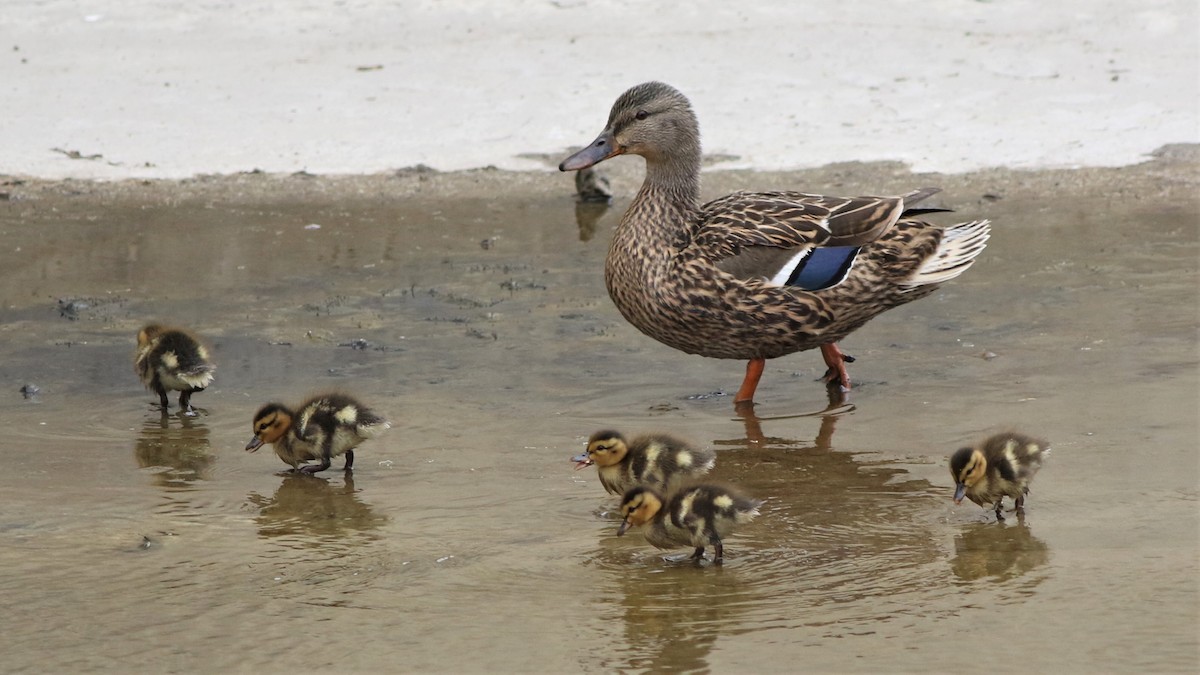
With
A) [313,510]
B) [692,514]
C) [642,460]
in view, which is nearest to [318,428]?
[313,510]

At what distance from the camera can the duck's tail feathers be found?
21.7 feet

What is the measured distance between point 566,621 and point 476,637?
250 millimetres

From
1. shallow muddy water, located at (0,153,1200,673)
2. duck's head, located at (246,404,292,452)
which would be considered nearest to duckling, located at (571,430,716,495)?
shallow muddy water, located at (0,153,1200,673)

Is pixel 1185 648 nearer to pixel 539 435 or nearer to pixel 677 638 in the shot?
pixel 677 638

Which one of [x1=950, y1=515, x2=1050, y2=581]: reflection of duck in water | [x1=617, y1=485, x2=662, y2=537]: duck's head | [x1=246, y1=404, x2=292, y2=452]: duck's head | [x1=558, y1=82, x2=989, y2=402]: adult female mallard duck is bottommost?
[x1=950, y1=515, x2=1050, y2=581]: reflection of duck in water

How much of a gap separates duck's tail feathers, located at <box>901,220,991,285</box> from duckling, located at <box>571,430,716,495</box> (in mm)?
1651

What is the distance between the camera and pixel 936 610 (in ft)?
13.6

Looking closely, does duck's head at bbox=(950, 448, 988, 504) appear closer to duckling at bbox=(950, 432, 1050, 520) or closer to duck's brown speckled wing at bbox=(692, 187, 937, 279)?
duckling at bbox=(950, 432, 1050, 520)

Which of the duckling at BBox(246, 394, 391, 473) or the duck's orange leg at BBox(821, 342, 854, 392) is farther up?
the duck's orange leg at BBox(821, 342, 854, 392)

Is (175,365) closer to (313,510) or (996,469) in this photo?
(313,510)

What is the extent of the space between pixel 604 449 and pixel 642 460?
14 cm

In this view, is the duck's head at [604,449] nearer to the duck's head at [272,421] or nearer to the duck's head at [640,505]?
the duck's head at [640,505]

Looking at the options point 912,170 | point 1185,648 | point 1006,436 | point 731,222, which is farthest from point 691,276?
point 912,170

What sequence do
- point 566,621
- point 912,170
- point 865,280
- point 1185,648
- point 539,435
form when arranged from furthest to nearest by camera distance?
point 912,170, point 865,280, point 539,435, point 566,621, point 1185,648
